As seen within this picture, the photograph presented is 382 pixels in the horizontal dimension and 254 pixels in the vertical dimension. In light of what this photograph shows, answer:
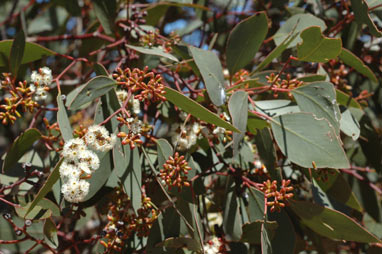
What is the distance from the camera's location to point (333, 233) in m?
1.40

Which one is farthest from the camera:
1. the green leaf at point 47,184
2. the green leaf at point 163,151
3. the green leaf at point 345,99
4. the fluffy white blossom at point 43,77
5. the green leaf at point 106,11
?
the green leaf at point 106,11

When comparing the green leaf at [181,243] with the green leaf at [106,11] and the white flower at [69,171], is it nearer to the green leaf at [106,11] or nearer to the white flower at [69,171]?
the white flower at [69,171]

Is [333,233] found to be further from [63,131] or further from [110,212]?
[63,131]

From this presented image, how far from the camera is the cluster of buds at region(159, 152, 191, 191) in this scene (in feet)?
4.26

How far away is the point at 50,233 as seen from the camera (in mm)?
1449

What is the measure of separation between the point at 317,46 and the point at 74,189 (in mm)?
986

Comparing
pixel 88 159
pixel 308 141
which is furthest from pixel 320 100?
pixel 88 159

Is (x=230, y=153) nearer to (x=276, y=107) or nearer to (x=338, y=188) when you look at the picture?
(x=276, y=107)

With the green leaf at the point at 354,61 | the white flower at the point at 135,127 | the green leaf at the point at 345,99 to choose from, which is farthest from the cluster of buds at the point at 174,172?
the green leaf at the point at 354,61

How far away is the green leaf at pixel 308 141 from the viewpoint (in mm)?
1313

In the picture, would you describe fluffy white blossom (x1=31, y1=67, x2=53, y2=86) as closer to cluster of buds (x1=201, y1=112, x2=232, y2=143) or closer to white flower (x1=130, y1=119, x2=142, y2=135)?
white flower (x1=130, y1=119, x2=142, y2=135)

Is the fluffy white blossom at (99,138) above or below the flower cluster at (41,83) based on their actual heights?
below

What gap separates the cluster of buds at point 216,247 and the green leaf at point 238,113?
404 mm

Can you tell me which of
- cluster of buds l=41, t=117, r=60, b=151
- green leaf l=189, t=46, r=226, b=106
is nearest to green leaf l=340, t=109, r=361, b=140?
green leaf l=189, t=46, r=226, b=106
